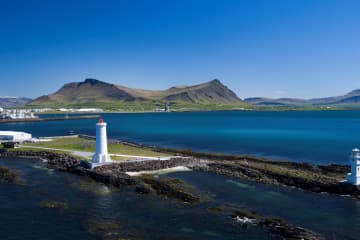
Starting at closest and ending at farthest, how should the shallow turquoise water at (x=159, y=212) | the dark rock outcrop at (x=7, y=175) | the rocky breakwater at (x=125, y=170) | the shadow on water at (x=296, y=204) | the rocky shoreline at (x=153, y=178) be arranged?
the shallow turquoise water at (x=159, y=212) → the rocky shoreline at (x=153, y=178) → the shadow on water at (x=296, y=204) → the rocky breakwater at (x=125, y=170) → the dark rock outcrop at (x=7, y=175)

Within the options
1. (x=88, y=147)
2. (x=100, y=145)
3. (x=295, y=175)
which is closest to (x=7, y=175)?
(x=100, y=145)

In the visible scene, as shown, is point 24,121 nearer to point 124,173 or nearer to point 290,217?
point 124,173

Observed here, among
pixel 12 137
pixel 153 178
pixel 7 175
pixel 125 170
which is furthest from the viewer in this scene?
pixel 12 137

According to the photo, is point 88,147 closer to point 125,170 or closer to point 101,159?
point 101,159

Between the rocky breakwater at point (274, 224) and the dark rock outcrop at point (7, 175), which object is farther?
the dark rock outcrop at point (7, 175)

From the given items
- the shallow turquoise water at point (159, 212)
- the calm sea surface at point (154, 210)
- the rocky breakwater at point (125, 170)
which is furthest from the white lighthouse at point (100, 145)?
the shallow turquoise water at point (159, 212)

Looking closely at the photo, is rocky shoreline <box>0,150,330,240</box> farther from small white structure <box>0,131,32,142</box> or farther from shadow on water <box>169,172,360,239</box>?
small white structure <box>0,131,32,142</box>

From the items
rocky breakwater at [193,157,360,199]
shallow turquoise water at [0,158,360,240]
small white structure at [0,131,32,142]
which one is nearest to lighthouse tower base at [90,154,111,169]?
shallow turquoise water at [0,158,360,240]

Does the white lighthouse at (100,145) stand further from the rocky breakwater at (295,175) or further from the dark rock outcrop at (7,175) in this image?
the rocky breakwater at (295,175)
